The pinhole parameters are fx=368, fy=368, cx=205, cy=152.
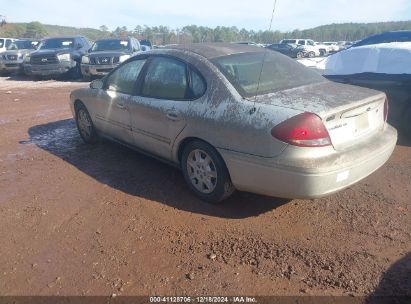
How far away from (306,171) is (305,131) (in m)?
0.32

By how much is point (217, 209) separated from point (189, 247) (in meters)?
0.70

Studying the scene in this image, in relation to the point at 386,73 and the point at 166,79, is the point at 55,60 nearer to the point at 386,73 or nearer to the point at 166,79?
the point at 166,79

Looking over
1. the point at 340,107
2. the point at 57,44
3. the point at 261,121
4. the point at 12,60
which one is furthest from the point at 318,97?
the point at 12,60

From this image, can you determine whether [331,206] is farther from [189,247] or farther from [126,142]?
[126,142]

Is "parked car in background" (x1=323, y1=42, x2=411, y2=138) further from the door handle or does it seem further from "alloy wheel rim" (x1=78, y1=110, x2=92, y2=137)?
"alloy wheel rim" (x1=78, y1=110, x2=92, y2=137)

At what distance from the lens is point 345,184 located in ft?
10.4

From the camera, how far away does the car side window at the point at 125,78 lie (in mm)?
4562

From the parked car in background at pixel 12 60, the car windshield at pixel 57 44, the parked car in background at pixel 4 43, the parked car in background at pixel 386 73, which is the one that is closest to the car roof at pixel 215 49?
the parked car in background at pixel 386 73

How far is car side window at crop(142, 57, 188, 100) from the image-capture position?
153 inches

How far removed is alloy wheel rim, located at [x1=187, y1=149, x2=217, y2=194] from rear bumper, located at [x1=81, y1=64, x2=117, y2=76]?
1069 cm

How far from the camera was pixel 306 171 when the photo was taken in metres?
2.95

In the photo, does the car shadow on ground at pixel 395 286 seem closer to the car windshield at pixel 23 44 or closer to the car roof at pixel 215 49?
the car roof at pixel 215 49

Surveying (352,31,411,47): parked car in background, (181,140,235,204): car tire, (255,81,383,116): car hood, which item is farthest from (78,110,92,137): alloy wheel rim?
(352,31,411,47): parked car in background

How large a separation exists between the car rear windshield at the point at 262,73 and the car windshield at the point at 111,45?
38.3 feet
